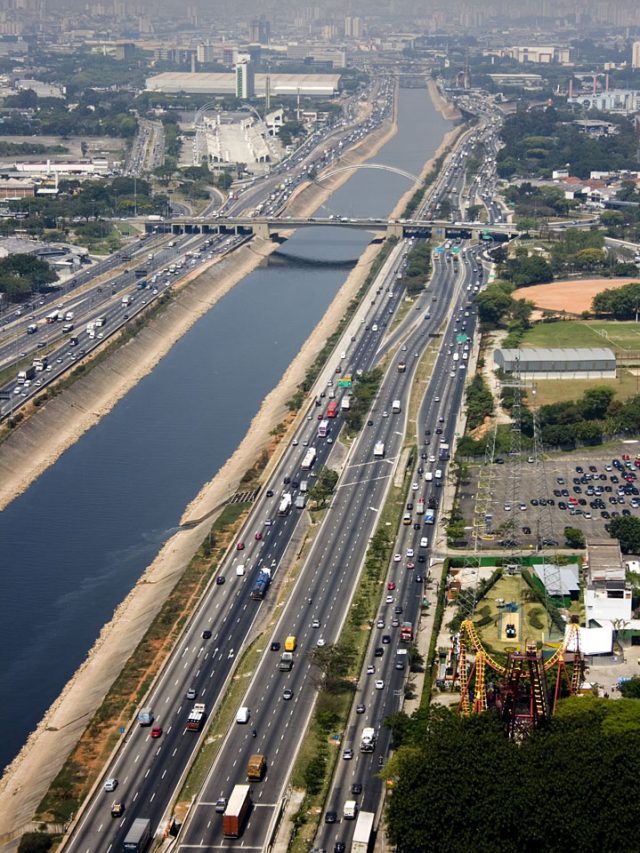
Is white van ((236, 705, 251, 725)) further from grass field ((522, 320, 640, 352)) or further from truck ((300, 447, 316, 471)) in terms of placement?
grass field ((522, 320, 640, 352))

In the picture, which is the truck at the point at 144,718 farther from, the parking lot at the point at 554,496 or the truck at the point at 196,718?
the parking lot at the point at 554,496

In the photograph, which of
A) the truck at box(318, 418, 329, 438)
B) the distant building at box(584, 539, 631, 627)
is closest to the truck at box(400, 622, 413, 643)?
the distant building at box(584, 539, 631, 627)

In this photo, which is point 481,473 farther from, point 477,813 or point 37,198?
point 37,198

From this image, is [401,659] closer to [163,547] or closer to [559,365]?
[163,547]

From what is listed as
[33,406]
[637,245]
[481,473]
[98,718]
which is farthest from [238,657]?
[637,245]

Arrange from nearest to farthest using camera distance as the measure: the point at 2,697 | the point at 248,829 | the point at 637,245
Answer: the point at 248,829, the point at 2,697, the point at 637,245

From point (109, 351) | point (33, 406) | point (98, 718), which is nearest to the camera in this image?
point (98, 718)

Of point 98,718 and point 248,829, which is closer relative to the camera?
point 248,829
